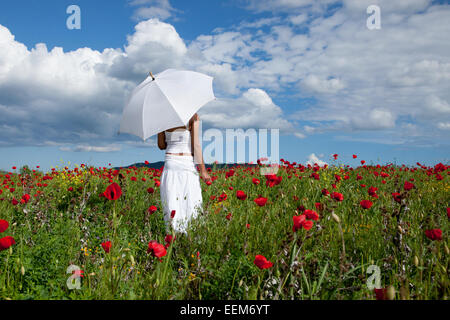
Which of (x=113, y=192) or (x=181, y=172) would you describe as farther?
(x=181, y=172)

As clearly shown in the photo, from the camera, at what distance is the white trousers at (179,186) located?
4203mm

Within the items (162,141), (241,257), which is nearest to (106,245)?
(241,257)

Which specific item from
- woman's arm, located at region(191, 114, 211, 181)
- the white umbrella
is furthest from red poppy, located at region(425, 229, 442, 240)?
woman's arm, located at region(191, 114, 211, 181)

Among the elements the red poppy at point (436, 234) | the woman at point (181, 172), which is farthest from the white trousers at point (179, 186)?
the red poppy at point (436, 234)

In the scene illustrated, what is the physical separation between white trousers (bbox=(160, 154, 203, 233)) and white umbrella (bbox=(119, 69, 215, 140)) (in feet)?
1.89

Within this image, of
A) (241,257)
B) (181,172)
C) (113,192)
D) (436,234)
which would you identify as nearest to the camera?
(436,234)

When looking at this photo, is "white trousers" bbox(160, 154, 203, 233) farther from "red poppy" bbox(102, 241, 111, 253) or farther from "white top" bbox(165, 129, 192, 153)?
"red poppy" bbox(102, 241, 111, 253)

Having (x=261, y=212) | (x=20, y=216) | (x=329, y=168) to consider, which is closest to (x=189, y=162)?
(x=261, y=212)

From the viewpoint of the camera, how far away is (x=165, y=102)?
388cm

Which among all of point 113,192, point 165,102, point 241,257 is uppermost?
point 165,102

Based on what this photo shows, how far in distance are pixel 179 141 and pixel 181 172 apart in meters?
0.42

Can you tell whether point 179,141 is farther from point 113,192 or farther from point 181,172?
point 113,192
